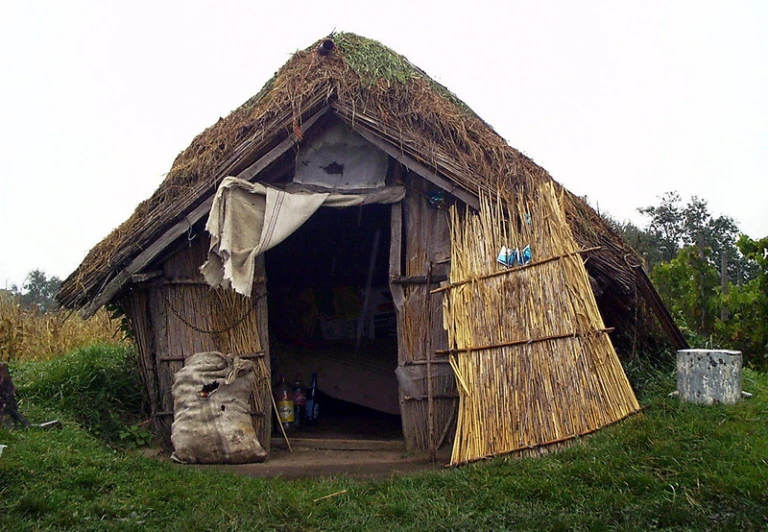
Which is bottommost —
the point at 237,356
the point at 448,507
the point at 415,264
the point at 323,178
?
the point at 448,507

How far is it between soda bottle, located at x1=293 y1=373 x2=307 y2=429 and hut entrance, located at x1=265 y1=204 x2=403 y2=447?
0.31 m

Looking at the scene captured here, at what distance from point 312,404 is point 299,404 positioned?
1.44ft

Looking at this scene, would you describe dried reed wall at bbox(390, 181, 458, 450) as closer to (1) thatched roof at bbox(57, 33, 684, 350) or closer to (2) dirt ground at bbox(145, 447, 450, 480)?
(2) dirt ground at bbox(145, 447, 450, 480)

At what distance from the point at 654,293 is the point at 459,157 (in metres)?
2.24

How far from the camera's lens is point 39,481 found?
4.41 m

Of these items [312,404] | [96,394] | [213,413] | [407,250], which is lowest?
[312,404]

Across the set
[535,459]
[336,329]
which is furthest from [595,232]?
[336,329]

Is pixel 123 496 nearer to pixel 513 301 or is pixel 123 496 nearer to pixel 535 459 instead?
pixel 535 459

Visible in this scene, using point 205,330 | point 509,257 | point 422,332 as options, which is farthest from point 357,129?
point 205,330

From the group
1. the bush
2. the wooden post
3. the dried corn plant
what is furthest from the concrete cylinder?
the dried corn plant

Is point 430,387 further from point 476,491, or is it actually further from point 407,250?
point 476,491

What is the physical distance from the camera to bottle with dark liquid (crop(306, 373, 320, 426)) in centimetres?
793

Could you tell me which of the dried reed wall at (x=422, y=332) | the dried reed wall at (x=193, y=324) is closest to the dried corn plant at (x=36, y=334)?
the dried reed wall at (x=193, y=324)

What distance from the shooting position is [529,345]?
198 inches
